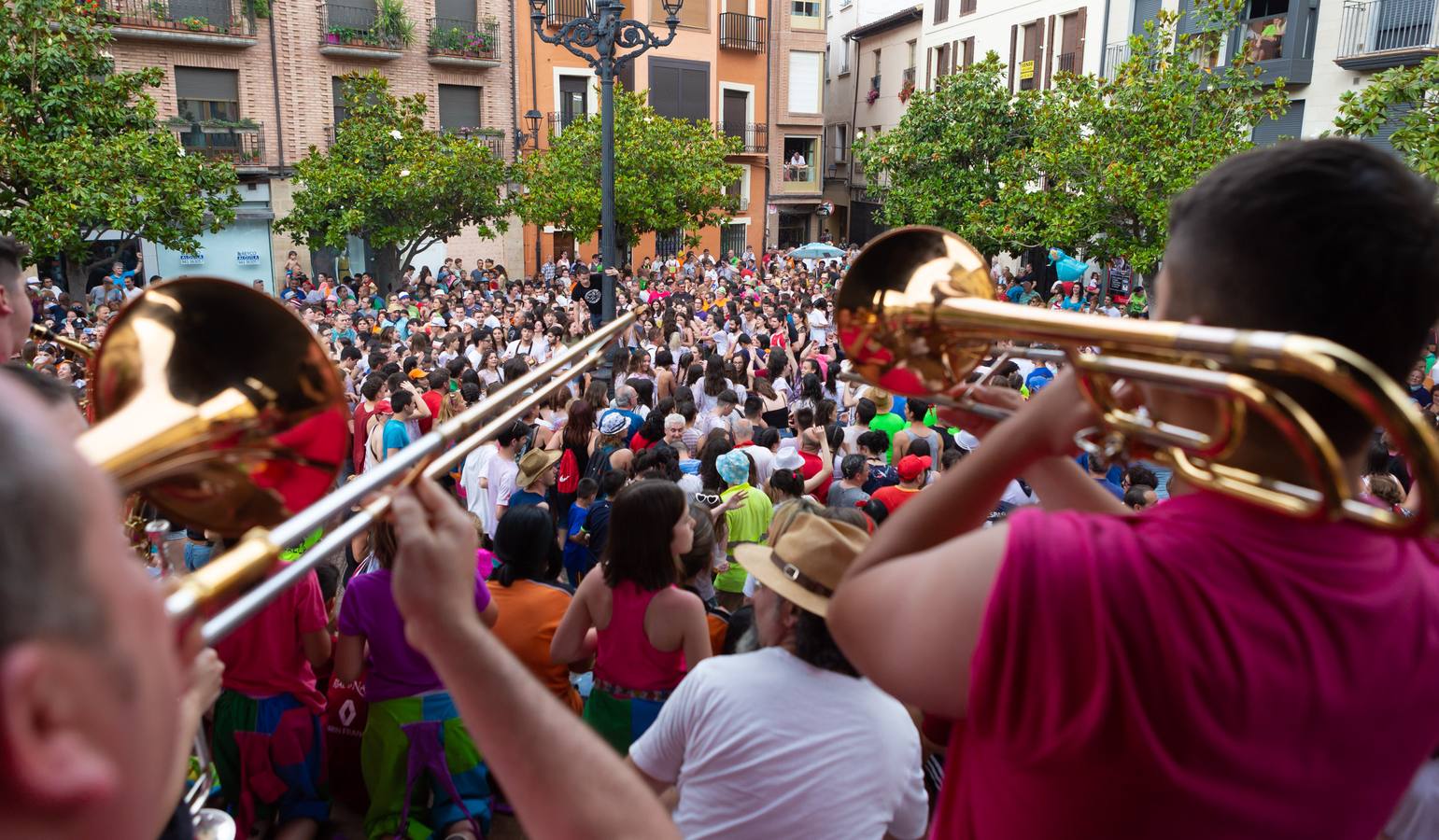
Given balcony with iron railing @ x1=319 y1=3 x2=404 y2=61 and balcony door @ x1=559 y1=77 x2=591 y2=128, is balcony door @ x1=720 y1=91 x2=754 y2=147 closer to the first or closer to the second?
balcony door @ x1=559 y1=77 x2=591 y2=128

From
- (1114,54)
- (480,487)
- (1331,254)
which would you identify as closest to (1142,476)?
(480,487)

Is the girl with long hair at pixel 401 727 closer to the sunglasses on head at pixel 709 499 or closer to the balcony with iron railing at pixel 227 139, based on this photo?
the sunglasses on head at pixel 709 499

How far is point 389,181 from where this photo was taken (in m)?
20.7

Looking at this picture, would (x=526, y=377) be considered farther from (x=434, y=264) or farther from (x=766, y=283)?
(x=434, y=264)

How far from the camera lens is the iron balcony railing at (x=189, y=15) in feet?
72.7

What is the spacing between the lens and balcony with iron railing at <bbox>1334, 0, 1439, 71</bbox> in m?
17.6

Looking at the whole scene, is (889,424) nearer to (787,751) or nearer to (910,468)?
(910,468)

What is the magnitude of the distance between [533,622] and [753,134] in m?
31.7

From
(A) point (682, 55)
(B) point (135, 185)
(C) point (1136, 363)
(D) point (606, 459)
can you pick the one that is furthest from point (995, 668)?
(A) point (682, 55)

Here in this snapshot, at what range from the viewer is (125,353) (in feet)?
5.94

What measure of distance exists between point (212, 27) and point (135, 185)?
1024 centimetres

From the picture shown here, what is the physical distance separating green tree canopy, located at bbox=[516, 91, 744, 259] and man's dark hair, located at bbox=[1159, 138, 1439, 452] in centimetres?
2254

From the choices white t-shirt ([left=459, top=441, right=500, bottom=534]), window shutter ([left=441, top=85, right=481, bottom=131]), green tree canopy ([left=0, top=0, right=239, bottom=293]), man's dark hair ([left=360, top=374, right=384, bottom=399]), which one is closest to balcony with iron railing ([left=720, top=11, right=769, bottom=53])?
window shutter ([left=441, top=85, right=481, bottom=131])

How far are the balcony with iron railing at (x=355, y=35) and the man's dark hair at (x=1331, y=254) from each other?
26663mm
